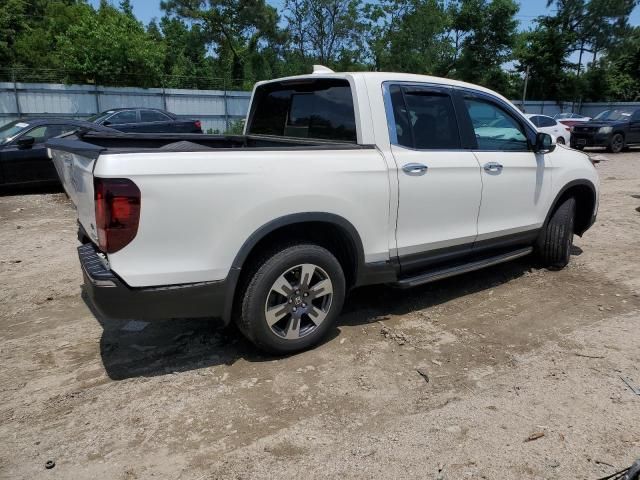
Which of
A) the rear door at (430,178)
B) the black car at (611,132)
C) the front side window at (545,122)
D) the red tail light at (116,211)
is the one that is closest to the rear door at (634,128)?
the black car at (611,132)

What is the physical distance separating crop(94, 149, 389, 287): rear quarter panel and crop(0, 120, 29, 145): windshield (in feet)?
26.3

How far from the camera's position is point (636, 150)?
20.5 metres

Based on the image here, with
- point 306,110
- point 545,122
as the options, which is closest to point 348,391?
point 306,110

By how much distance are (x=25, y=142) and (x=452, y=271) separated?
8.37 metres

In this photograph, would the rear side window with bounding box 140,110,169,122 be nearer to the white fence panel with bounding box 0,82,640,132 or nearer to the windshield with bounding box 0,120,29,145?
the windshield with bounding box 0,120,29,145

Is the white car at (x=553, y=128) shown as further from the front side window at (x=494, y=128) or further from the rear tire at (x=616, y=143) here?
the front side window at (x=494, y=128)

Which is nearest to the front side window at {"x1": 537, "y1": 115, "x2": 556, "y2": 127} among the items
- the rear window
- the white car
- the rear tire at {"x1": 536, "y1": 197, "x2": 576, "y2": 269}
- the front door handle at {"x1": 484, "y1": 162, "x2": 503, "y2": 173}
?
the white car

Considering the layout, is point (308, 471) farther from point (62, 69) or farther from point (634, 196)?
point (62, 69)

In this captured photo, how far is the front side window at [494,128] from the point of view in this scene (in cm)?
436

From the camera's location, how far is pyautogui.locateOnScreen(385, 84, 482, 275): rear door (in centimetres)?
377

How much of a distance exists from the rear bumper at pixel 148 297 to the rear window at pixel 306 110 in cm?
159

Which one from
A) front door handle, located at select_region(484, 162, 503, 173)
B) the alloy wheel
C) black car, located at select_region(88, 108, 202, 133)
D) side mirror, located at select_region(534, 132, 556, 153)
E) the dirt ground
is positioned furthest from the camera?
black car, located at select_region(88, 108, 202, 133)

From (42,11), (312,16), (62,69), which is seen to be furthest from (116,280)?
(42,11)

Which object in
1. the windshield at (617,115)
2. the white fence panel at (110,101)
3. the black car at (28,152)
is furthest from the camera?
the windshield at (617,115)
